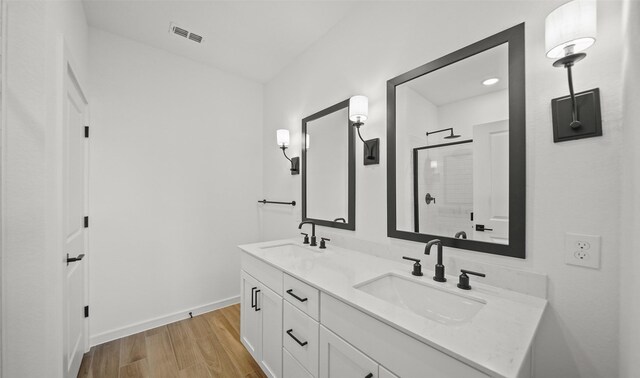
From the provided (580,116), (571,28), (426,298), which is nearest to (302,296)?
(426,298)

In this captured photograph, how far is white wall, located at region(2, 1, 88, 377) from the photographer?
0.96 meters

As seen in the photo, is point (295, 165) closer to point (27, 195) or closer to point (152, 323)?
point (27, 195)

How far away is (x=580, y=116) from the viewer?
0.90 meters

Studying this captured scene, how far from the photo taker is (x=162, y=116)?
95.6 inches

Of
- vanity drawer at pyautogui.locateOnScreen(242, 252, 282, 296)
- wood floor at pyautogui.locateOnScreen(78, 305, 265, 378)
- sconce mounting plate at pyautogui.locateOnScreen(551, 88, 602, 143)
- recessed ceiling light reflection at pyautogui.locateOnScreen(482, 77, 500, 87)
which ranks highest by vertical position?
recessed ceiling light reflection at pyautogui.locateOnScreen(482, 77, 500, 87)

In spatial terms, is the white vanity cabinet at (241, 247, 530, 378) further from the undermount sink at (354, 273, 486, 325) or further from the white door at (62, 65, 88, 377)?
the white door at (62, 65, 88, 377)

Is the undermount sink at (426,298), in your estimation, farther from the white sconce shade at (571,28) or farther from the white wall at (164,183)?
the white wall at (164,183)

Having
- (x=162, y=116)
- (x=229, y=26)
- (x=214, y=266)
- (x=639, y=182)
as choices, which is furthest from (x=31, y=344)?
(x=229, y=26)

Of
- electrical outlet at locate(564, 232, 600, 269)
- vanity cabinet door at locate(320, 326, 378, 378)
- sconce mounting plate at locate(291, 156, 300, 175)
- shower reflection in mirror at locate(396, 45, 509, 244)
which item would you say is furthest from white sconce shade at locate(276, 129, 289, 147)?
electrical outlet at locate(564, 232, 600, 269)

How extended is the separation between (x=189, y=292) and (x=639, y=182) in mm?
3105

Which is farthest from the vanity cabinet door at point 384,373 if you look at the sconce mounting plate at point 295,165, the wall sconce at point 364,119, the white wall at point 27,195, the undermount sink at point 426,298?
the sconce mounting plate at point 295,165

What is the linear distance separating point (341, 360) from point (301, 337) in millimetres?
309

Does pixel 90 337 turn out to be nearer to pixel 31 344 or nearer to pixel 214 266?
pixel 214 266

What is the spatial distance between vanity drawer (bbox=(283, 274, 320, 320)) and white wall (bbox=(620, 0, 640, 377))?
38.5 inches
